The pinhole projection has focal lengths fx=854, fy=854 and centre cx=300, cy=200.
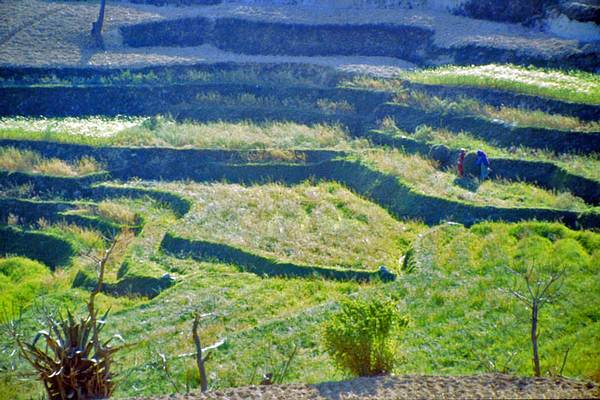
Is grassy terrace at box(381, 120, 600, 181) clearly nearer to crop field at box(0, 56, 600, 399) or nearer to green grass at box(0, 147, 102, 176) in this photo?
crop field at box(0, 56, 600, 399)

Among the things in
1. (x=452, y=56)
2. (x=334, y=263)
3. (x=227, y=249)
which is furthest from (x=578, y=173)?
(x=452, y=56)

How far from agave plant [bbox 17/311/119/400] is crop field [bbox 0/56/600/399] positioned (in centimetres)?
46

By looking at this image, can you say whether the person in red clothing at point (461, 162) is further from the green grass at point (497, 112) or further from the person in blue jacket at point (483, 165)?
the green grass at point (497, 112)

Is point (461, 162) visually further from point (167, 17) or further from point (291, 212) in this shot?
point (167, 17)

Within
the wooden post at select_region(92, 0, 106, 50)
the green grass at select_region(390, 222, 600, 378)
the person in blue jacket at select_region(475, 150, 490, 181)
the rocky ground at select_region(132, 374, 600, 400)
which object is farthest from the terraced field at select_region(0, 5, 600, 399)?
the wooden post at select_region(92, 0, 106, 50)

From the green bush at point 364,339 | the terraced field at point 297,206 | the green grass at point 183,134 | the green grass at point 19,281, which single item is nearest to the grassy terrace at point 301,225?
the terraced field at point 297,206

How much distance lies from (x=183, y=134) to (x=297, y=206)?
902 cm

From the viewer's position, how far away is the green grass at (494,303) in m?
14.2

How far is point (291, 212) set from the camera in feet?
84.5

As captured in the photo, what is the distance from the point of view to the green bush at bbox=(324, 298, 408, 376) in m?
12.7

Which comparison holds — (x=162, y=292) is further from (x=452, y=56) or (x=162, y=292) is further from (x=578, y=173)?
(x=452, y=56)

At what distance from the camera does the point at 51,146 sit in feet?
110

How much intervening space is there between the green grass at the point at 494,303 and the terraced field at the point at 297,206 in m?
0.05

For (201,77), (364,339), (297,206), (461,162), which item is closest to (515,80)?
(461,162)
